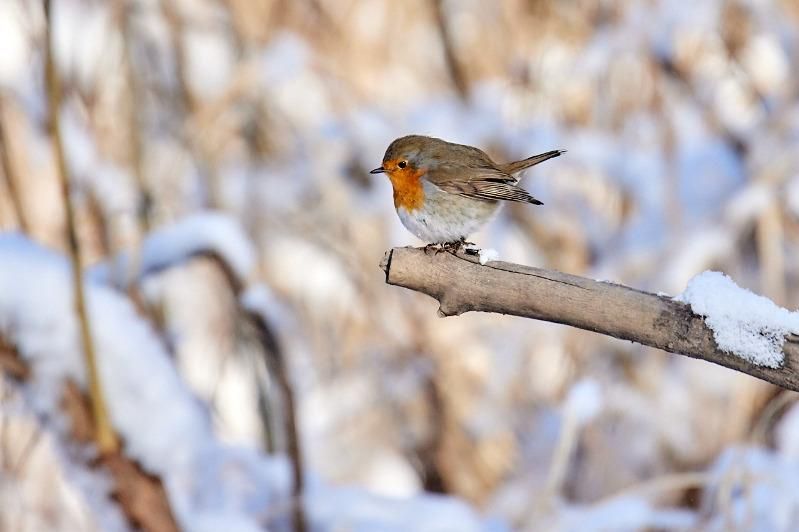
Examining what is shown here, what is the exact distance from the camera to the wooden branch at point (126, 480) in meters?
2.43

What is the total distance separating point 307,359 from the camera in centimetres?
543

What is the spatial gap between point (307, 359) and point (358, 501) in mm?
2526

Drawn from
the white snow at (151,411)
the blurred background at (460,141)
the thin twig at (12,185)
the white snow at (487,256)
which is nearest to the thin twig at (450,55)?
the blurred background at (460,141)

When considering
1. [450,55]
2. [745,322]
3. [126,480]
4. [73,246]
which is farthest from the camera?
[450,55]

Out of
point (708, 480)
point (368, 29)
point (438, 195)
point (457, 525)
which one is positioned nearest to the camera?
point (708, 480)

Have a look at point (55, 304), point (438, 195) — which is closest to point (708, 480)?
point (438, 195)

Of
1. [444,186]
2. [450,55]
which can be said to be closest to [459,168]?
[444,186]

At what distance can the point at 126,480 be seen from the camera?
2465 mm

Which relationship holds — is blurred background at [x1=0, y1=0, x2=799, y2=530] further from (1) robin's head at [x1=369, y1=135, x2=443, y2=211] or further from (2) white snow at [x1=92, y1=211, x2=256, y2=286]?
(1) robin's head at [x1=369, y1=135, x2=443, y2=211]

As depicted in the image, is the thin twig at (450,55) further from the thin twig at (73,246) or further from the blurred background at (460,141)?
the thin twig at (73,246)

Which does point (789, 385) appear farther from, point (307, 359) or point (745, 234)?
point (307, 359)

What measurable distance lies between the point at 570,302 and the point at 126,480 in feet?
4.62

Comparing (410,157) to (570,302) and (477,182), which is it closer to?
(477,182)

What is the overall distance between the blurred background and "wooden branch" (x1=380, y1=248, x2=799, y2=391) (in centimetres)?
235
